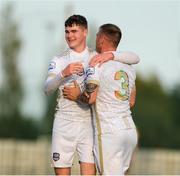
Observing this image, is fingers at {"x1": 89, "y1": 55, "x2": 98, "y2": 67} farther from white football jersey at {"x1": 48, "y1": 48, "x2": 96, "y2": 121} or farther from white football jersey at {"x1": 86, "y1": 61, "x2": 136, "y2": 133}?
white football jersey at {"x1": 48, "y1": 48, "x2": 96, "y2": 121}

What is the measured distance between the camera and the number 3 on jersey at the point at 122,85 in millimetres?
10156

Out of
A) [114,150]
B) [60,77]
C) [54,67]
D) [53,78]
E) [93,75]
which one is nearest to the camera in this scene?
[93,75]

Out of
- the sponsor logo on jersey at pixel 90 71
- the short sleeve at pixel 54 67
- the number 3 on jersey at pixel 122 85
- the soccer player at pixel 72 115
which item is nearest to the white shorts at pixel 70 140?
the soccer player at pixel 72 115

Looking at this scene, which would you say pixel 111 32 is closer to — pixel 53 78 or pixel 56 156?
pixel 53 78

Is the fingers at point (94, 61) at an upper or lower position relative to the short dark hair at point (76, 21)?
lower

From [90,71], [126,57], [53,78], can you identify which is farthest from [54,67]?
[126,57]

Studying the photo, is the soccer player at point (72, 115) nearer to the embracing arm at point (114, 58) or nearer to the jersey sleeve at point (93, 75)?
the embracing arm at point (114, 58)

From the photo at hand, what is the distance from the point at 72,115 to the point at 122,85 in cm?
84

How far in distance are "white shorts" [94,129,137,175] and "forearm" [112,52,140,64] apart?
80cm

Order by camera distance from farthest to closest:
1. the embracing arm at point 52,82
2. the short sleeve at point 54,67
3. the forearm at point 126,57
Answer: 1. the short sleeve at point 54,67
2. the embracing arm at point 52,82
3. the forearm at point 126,57

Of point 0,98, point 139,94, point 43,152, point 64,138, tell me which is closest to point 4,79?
point 0,98

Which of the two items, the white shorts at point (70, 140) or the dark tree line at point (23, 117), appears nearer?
the white shorts at point (70, 140)

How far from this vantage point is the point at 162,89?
224ft

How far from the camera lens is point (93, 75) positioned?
9.96 meters
